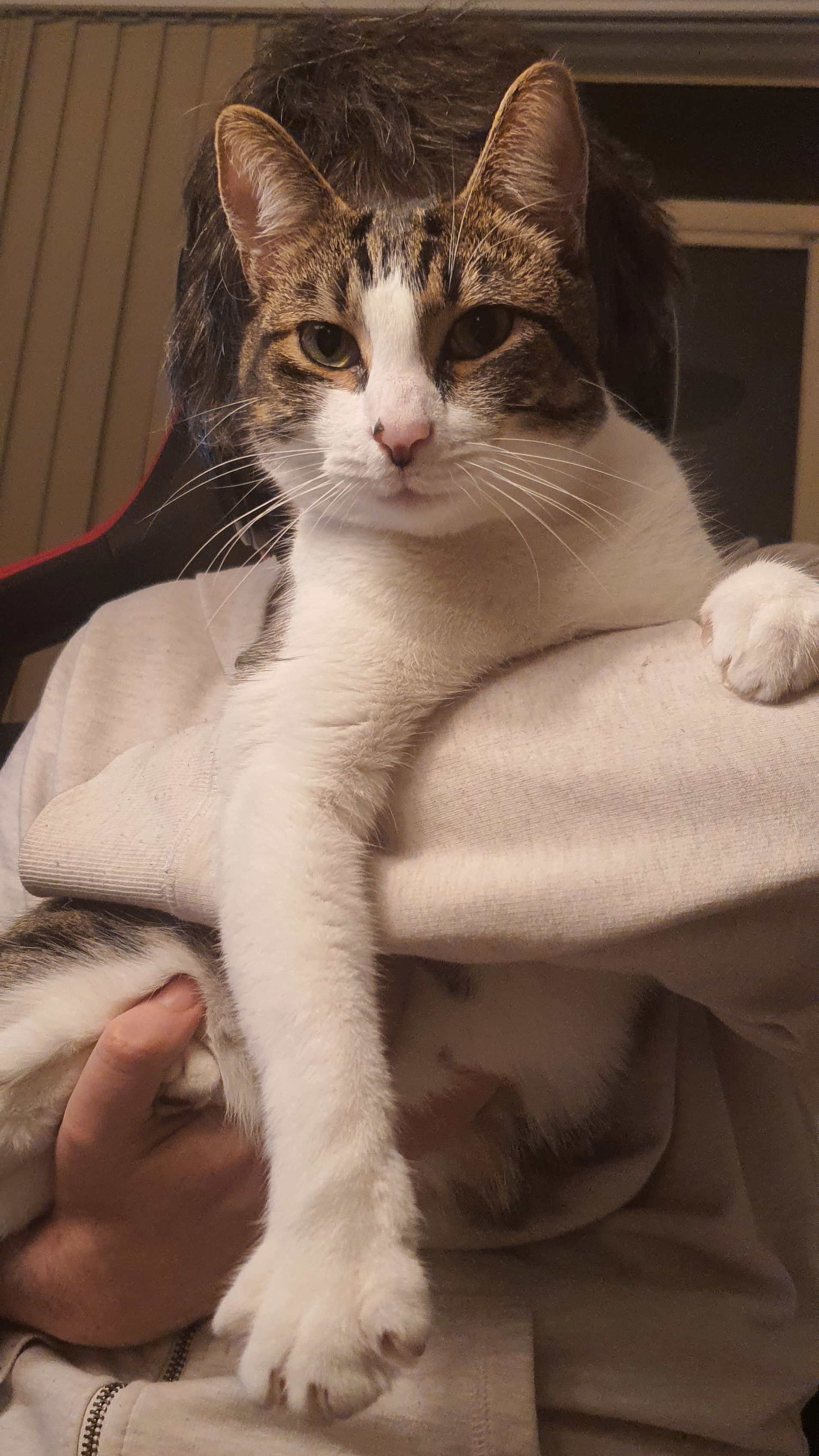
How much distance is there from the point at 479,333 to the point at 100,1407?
921 millimetres

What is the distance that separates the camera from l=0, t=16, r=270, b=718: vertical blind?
6.97 ft

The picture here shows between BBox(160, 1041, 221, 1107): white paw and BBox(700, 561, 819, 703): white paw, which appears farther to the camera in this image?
BBox(160, 1041, 221, 1107): white paw

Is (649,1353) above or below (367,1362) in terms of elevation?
below

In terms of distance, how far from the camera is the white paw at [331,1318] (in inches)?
18.3

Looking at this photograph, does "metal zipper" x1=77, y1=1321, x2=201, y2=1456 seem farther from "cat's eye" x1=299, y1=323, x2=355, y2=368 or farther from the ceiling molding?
the ceiling molding

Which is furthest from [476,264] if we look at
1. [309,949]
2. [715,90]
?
[715,90]

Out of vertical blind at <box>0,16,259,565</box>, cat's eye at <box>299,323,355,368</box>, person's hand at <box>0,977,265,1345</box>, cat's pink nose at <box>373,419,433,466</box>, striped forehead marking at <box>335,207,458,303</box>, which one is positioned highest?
vertical blind at <box>0,16,259,565</box>

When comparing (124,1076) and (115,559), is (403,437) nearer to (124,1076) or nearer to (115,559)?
(124,1076)

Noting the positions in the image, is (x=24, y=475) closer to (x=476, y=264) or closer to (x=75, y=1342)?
(x=476, y=264)

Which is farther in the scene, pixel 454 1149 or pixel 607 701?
pixel 454 1149

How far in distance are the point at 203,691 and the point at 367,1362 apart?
79 cm

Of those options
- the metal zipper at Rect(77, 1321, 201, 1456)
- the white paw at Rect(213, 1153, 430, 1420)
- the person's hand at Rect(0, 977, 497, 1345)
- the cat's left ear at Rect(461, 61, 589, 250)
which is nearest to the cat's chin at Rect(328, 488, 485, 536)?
the cat's left ear at Rect(461, 61, 589, 250)

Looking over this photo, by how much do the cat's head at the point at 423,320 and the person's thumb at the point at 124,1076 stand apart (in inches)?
18.0

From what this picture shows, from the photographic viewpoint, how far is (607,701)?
0.62 m
